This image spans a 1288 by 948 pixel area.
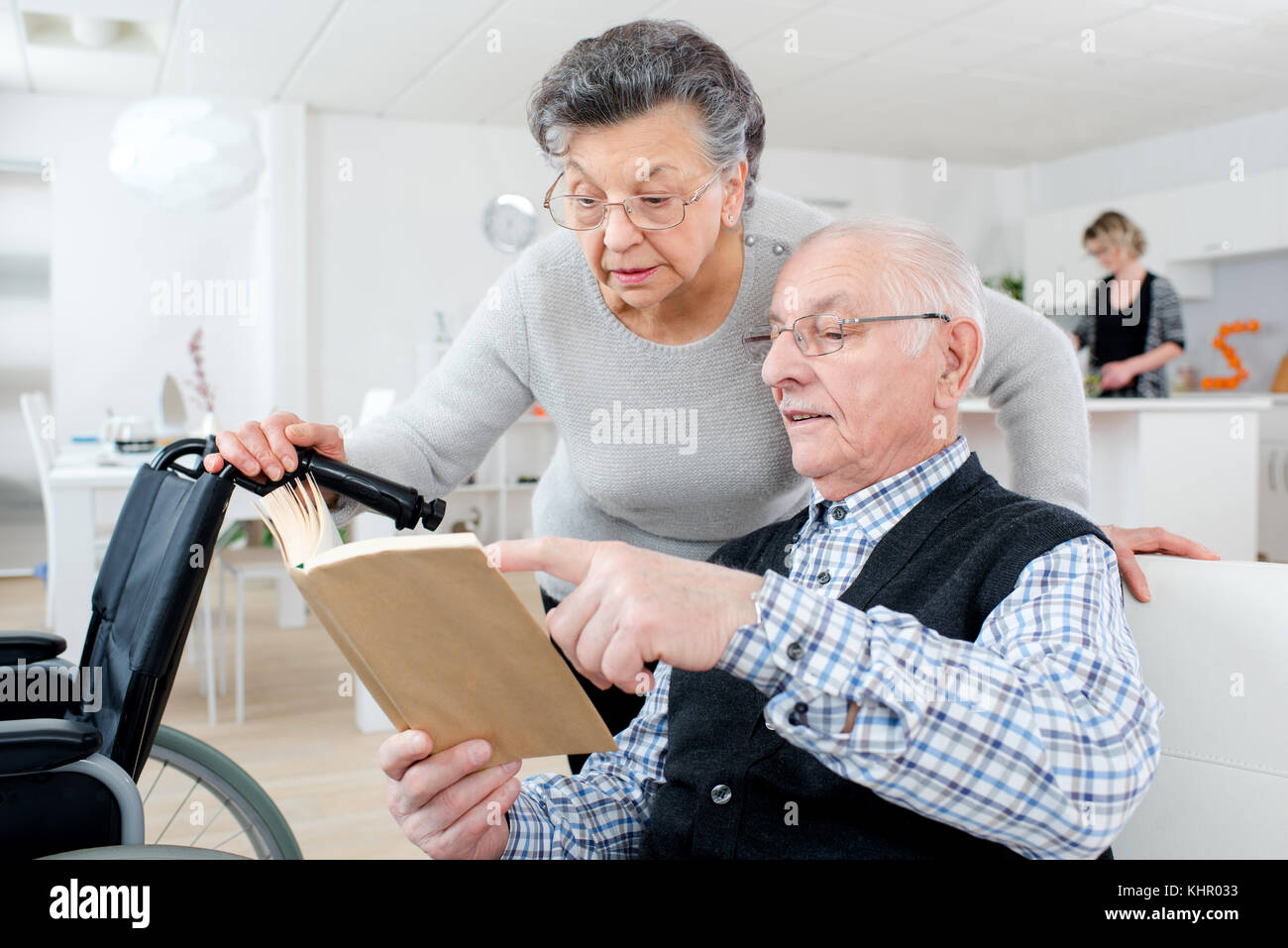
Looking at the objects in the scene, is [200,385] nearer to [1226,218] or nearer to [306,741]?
[306,741]

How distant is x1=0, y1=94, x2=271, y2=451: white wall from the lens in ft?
21.8

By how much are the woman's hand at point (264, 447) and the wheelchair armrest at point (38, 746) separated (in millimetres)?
301

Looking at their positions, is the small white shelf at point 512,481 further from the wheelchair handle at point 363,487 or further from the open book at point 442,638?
the open book at point 442,638

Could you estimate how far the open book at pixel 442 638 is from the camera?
0.70 meters

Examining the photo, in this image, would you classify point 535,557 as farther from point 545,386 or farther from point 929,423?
point 545,386

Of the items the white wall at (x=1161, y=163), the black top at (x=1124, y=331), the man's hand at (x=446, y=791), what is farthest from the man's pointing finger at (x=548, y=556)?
the white wall at (x=1161, y=163)

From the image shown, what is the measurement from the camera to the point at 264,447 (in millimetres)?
1177

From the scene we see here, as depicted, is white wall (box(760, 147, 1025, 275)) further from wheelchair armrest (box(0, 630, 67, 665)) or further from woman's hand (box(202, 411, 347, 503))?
woman's hand (box(202, 411, 347, 503))

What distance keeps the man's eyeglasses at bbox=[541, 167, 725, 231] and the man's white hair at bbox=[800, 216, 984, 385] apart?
18 cm

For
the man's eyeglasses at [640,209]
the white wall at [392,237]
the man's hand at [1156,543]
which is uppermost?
the white wall at [392,237]

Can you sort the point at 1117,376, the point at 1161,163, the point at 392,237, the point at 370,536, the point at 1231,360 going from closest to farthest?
1. the point at 370,536
2. the point at 1117,376
3. the point at 392,237
4. the point at 1231,360
5. the point at 1161,163

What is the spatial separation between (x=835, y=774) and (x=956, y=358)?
46cm

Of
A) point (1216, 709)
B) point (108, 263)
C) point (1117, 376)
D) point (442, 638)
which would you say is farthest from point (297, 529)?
point (108, 263)
